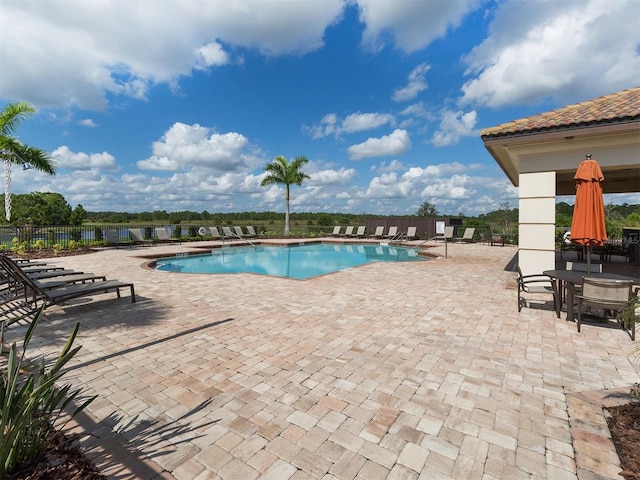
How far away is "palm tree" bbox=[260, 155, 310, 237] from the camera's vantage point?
24531 mm

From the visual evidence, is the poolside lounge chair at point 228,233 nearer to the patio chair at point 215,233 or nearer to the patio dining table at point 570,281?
the patio chair at point 215,233

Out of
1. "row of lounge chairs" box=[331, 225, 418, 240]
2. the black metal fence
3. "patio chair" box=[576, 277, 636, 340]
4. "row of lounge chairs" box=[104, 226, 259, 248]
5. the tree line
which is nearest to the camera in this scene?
"patio chair" box=[576, 277, 636, 340]

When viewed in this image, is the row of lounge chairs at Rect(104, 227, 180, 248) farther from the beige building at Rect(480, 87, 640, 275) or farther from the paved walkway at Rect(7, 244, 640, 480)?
the beige building at Rect(480, 87, 640, 275)

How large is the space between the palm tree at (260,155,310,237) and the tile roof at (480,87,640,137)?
18.7m

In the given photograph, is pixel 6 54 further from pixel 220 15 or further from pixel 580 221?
pixel 580 221

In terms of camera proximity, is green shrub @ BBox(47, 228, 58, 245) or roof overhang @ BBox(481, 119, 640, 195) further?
green shrub @ BBox(47, 228, 58, 245)

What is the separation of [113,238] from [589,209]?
1869cm

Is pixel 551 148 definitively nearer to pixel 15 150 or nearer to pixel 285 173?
pixel 15 150

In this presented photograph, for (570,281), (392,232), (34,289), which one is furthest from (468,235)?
(34,289)

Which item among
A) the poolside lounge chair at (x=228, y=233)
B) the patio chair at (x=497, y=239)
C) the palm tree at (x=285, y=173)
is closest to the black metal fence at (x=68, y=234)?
the poolside lounge chair at (x=228, y=233)

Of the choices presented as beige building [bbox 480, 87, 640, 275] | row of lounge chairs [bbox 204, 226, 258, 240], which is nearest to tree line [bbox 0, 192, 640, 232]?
row of lounge chairs [bbox 204, 226, 258, 240]

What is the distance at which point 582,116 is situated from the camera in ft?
20.4

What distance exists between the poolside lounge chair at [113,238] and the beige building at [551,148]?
17.2 m

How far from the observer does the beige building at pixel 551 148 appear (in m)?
5.93
